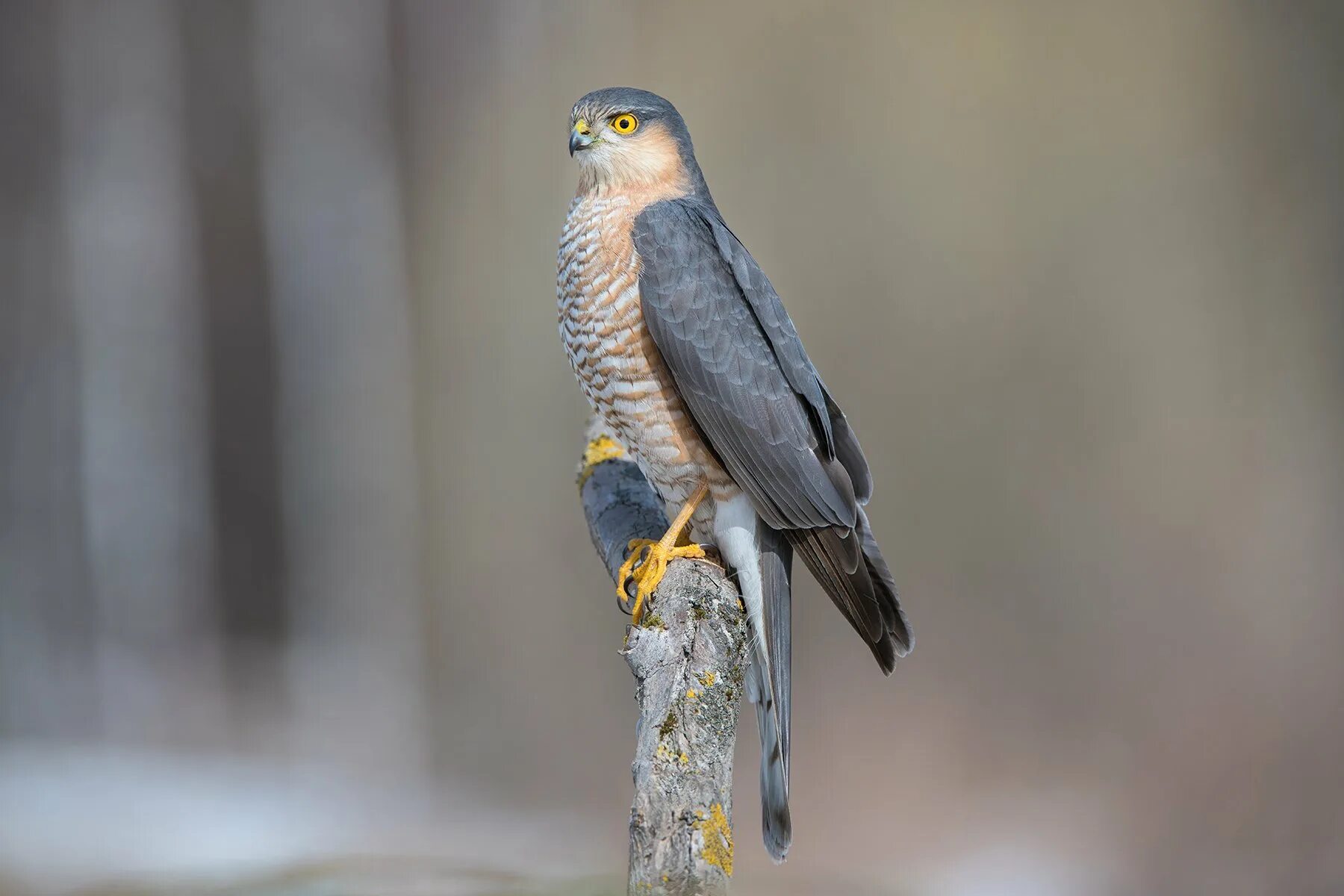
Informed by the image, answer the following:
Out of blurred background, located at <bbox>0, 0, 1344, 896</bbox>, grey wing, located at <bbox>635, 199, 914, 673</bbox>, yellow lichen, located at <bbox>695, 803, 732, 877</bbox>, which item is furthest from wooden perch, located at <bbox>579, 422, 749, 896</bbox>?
blurred background, located at <bbox>0, 0, 1344, 896</bbox>

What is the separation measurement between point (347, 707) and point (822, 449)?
5.87 meters

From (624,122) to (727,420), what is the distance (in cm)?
98

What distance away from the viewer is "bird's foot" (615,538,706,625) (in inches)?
107

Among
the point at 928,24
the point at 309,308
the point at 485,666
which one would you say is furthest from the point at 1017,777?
the point at 309,308

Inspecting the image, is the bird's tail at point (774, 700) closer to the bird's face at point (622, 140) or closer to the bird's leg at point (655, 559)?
the bird's leg at point (655, 559)

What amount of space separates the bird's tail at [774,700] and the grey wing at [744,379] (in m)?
0.22

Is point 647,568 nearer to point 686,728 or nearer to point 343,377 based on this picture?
point 686,728

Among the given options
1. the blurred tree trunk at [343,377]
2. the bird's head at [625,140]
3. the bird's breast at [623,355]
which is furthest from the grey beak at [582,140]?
the blurred tree trunk at [343,377]

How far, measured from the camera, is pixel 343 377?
7.75m

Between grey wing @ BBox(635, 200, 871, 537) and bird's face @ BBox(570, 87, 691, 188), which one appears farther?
bird's face @ BBox(570, 87, 691, 188)

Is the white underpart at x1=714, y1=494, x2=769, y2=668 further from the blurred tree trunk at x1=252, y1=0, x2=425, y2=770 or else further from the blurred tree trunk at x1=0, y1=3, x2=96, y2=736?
the blurred tree trunk at x1=0, y1=3, x2=96, y2=736

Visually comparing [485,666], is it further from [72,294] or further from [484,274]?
[72,294]

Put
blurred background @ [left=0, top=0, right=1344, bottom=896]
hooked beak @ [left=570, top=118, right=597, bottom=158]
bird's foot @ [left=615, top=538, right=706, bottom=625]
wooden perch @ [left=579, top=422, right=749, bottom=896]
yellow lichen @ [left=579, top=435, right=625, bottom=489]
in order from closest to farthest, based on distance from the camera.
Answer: wooden perch @ [left=579, top=422, right=749, bottom=896]
bird's foot @ [left=615, top=538, right=706, bottom=625]
hooked beak @ [left=570, top=118, right=597, bottom=158]
yellow lichen @ [left=579, top=435, right=625, bottom=489]
blurred background @ [left=0, top=0, right=1344, bottom=896]

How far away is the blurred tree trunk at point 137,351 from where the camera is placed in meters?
6.89
